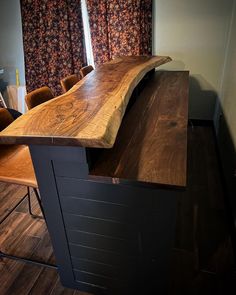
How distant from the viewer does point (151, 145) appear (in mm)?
1166

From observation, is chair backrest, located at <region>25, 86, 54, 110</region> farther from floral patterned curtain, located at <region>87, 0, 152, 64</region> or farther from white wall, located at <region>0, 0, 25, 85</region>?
white wall, located at <region>0, 0, 25, 85</region>

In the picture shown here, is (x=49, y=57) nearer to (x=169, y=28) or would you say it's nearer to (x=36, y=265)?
(x=169, y=28)

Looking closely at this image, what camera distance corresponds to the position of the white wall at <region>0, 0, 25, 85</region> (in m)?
3.38

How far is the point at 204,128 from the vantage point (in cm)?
333

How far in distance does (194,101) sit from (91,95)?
2.42 m

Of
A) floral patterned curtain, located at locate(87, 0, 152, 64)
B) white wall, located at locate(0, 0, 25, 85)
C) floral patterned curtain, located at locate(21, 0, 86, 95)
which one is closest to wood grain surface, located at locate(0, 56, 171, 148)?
floral patterned curtain, located at locate(87, 0, 152, 64)

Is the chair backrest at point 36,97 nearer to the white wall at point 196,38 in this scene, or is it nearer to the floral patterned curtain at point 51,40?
the floral patterned curtain at point 51,40

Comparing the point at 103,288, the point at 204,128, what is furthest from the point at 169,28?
the point at 103,288

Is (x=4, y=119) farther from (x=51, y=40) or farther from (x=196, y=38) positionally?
(x=196, y=38)

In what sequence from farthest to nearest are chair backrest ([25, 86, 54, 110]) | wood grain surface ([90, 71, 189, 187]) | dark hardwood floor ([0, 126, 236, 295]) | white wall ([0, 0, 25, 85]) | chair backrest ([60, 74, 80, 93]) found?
white wall ([0, 0, 25, 85]), chair backrest ([60, 74, 80, 93]), chair backrest ([25, 86, 54, 110]), dark hardwood floor ([0, 126, 236, 295]), wood grain surface ([90, 71, 189, 187])

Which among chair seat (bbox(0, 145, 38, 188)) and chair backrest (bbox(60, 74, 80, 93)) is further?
chair backrest (bbox(60, 74, 80, 93))

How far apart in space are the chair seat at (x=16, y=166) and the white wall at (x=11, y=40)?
8.88ft

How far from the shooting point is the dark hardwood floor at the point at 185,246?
1.42 metres

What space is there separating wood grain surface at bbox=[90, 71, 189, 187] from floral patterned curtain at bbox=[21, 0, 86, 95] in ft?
6.13
